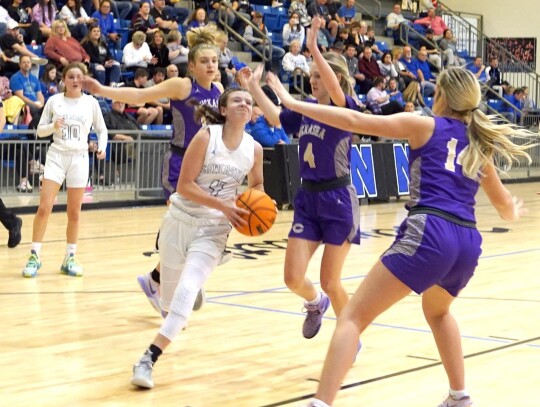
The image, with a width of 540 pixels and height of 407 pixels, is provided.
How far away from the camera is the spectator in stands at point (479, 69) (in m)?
24.4

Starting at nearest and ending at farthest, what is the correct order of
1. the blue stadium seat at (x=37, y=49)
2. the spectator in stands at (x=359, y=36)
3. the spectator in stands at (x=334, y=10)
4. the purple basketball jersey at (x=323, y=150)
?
the purple basketball jersey at (x=323, y=150) < the blue stadium seat at (x=37, y=49) < the spectator in stands at (x=359, y=36) < the spectator in stands at (x=334, y=10)

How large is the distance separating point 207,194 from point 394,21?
20.4m

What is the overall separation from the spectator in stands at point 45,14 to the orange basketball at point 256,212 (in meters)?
11.6

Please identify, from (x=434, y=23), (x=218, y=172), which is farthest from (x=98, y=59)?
(x=434, y=23)

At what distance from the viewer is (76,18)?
669 inches

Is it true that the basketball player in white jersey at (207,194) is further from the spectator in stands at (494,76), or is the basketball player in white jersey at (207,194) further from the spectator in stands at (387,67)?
the spectator in stands at (494,76)

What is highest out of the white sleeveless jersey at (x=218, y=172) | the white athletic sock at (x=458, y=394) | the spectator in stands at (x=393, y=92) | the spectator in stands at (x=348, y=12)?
the spectator in stands at (x=348, y=12)

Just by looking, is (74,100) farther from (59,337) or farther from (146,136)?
(146,136)

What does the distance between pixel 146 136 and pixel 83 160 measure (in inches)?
245

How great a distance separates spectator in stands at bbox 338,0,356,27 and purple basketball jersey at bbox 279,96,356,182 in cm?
1777

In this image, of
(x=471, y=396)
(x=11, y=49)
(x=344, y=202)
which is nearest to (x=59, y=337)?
(x=344, y=202)

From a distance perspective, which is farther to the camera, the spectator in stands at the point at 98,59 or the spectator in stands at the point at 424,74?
the spectator in stands at the point at 424,74

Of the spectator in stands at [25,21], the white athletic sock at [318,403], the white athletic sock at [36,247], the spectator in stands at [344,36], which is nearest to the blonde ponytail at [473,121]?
the white athletic sock at [318,403]

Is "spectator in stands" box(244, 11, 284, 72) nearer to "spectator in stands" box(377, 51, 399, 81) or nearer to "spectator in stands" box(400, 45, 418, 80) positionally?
"spectator in stands" box(377, 51, 399, 81)
